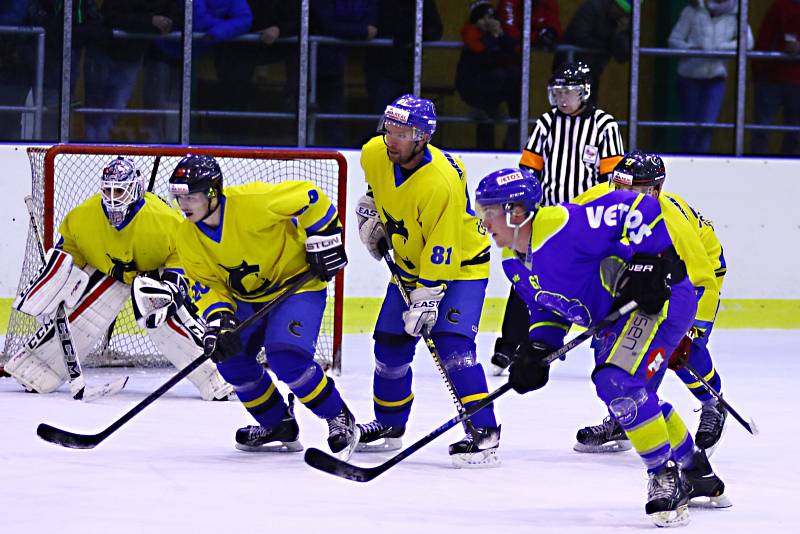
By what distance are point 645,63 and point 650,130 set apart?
0.41 metres

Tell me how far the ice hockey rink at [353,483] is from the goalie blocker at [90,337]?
0.25 feet

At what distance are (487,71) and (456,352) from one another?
3.58 meters

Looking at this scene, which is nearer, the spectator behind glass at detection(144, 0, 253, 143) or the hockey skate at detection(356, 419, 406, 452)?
the hockey skate at detection(356, 419, 406, 452)

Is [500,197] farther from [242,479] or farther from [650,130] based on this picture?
[650,130]

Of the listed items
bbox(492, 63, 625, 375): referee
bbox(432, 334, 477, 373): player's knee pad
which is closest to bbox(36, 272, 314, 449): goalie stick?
bbox(432, 334, 477, 373): player's knee pad

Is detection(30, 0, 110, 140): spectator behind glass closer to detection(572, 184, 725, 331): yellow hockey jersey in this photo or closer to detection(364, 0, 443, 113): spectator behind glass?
detection(364, 0, 443, 113): spectator behind glass

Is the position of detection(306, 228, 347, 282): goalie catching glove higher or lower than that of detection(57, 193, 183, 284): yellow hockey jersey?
higher

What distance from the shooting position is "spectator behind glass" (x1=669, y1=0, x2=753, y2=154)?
7.62 meters

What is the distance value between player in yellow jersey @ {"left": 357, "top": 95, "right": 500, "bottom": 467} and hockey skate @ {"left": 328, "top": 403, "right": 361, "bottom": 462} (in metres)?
0.17

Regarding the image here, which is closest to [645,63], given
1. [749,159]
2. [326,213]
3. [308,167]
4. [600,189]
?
[749,159]

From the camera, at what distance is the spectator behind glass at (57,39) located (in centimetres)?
683

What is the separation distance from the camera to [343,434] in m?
4.07

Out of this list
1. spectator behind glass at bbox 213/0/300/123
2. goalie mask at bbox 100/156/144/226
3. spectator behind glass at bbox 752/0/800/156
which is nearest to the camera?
goalie mask at bbox 100/156/144/226

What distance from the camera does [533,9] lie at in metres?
7.38
